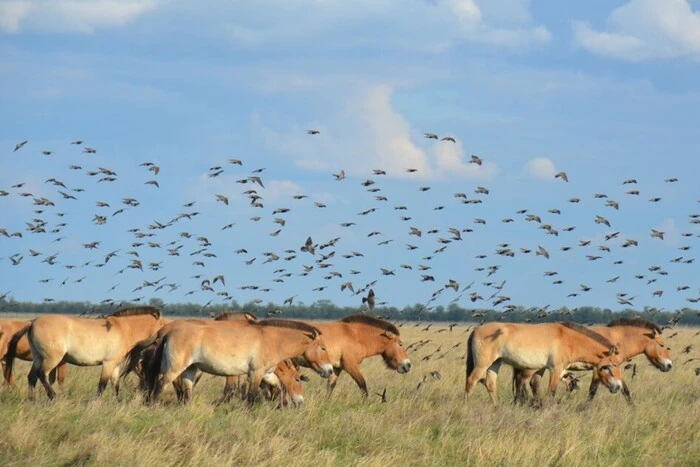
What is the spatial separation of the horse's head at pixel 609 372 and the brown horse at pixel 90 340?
7719 mm

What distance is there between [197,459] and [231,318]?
6907 millimetres

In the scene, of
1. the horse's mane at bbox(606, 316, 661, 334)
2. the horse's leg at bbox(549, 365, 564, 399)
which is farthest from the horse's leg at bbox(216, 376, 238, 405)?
the horse's mane at bbox(606, 316, 661, 334)

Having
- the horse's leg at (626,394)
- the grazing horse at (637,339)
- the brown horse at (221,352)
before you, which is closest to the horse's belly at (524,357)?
the horse's leg at (626,394)

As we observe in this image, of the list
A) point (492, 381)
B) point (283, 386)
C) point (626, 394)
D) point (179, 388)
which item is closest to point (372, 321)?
point (492, 381)

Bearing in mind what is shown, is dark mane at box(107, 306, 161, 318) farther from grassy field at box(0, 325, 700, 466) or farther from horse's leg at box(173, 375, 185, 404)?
horse's leg at box(173, 375, 185, 404)

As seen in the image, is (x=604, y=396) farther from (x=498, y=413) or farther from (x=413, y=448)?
Answer: (x=413, y=448)

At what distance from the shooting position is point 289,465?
37.8ft

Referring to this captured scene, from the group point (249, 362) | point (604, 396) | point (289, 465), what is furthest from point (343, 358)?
point (289, 465)

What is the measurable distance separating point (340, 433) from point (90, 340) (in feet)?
16.4

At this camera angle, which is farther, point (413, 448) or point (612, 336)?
point (612, 336)

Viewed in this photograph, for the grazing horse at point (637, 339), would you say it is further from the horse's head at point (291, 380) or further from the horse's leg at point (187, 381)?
the horse's leg at point (187, 381)

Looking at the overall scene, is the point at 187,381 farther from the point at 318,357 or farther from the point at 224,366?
the point at 318,357

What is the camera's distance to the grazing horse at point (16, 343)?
17312mm

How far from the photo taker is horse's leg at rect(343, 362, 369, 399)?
17797 millimetres
